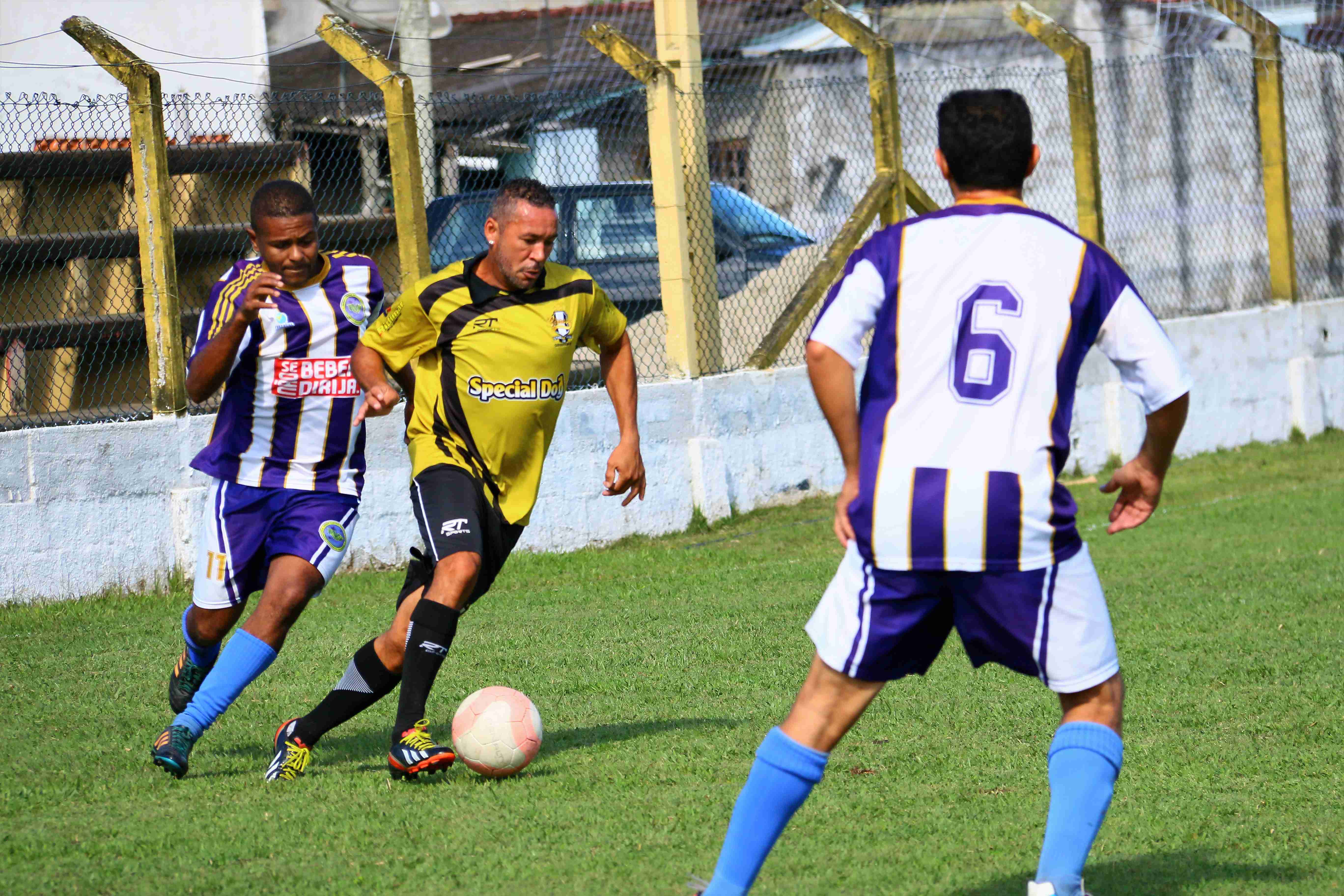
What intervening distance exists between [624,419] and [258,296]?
1335 mm

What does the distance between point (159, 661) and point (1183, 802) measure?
4.64 m

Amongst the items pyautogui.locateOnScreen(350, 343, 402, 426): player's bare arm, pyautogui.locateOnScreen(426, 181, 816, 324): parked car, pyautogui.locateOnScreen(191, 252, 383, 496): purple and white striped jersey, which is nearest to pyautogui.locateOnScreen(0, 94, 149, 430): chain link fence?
pyautogui.locateOnScreen(426, 181, 816, 324): parked car

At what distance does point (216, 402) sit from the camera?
9.52 m

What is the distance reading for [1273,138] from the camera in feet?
47.8

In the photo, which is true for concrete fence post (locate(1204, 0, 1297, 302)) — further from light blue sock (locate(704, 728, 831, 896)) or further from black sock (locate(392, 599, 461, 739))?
light blue sock (locate(704, 728, 831, 896))

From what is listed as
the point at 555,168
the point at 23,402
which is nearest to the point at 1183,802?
the point at 23,402

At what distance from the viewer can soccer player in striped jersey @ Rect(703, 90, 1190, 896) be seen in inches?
130

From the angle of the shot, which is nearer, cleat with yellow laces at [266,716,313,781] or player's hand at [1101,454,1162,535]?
player's hand at [1101,454,1162,535]

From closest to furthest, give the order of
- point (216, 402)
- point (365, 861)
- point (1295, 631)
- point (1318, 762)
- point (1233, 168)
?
point (365, 861) < point (1318, 762) < point (1295, 631) < point (216, 402) < point (1233, 168)

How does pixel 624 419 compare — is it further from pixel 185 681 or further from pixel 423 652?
pixel 185 681

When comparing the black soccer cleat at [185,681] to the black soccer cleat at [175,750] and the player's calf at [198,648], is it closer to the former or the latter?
the player's calf at [198,648]

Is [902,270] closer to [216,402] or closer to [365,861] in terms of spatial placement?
[365,861]

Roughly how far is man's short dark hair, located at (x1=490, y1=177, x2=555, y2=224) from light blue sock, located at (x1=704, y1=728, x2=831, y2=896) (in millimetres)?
2333

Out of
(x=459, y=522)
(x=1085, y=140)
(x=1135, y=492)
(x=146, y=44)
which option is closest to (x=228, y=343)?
(x=459, y=522)
